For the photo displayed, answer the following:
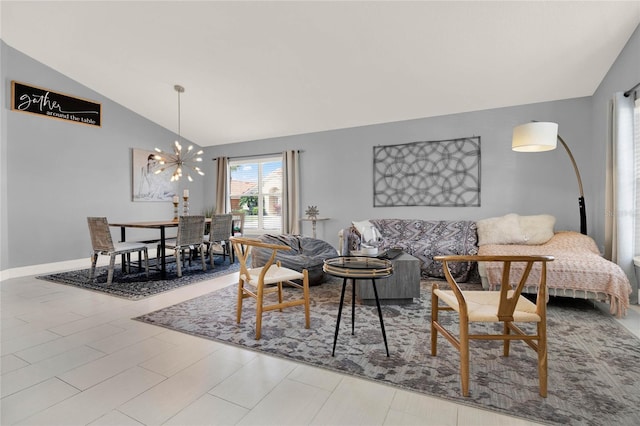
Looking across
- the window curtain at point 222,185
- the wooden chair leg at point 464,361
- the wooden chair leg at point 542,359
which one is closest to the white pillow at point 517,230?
the wooden chair leg at point 542,359

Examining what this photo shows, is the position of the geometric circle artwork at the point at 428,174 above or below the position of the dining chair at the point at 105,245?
above

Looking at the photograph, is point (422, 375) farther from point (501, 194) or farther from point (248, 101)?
point (248, 101)

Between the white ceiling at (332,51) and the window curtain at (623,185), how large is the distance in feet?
2.33

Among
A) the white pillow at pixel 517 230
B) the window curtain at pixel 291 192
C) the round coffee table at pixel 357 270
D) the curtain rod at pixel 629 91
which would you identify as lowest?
the round coffee table at pixel 357 270

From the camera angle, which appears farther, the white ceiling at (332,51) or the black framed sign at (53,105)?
the black framed sign at (53,105)

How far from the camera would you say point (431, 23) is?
312 cm

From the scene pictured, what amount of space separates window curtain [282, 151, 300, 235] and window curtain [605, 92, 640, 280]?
445 cm

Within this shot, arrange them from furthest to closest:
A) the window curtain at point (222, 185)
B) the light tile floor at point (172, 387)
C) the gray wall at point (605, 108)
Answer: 1. the window curtain at point (222, 185)
2. the gray wall at point (605, 108)
3. the light tile floor at point (172, 387)

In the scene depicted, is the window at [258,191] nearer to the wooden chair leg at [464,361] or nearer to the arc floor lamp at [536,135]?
the arc floor lamp at [536,135]

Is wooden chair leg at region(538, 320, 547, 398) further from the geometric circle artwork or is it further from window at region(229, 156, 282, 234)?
window at region(229, 156, 282, 234)

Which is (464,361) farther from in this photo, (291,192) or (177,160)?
(291,192)

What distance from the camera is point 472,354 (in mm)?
2029

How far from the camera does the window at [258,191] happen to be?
6562 millimetres

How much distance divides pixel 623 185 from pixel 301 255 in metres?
3.35
